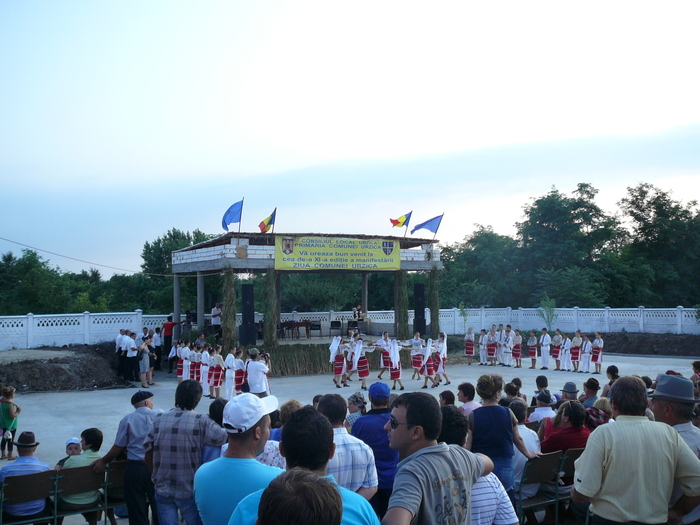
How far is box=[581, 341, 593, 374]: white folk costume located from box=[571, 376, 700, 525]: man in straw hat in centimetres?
1791

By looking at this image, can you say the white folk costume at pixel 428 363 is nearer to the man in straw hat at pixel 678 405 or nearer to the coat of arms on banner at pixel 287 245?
the coat of arms on banner at pixel 287 245

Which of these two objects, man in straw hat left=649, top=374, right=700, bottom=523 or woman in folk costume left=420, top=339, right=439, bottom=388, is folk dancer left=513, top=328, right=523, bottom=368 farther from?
man in straw hat left=649, top=374, right=700, bottom=523

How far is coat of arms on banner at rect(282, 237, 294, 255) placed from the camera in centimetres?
1995

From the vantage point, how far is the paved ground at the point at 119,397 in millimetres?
10883

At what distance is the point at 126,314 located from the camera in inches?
862

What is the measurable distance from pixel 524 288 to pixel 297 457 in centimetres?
3604

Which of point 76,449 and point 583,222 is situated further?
point 583,222

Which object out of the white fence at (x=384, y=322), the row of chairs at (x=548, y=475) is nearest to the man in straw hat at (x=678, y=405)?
the row of chairs at (x=548, y=475)

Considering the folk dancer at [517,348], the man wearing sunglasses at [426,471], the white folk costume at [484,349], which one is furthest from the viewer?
the white folk costume at [484,349]

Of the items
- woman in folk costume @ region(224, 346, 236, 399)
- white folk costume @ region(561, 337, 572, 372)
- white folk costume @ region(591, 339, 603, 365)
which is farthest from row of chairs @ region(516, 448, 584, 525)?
white folk costume @ region(561, 337, 572, 372)

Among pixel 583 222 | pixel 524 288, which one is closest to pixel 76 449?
pixel 524 288

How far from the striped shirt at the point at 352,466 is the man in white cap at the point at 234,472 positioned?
0.55 meters

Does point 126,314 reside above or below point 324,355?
above

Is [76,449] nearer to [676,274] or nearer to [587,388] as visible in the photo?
[587,388]
